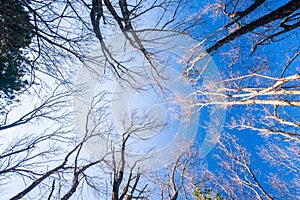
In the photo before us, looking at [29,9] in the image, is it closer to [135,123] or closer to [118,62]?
[118,62]

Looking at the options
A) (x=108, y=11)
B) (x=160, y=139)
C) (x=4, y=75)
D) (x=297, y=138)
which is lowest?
(x=297, y=138)

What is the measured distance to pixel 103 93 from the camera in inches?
208

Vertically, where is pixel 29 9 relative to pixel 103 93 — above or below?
below

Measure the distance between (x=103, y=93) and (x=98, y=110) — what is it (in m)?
0.87

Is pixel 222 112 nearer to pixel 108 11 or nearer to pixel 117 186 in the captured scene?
pixel 117 186

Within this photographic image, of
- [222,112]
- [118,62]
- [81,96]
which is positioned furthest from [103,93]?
[222,112]

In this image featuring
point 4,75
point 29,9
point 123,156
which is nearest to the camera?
point 29,9

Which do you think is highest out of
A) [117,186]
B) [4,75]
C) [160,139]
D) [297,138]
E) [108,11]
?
[4,75]

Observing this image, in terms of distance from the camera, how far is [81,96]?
16.8ft

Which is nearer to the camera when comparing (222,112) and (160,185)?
(222,112)

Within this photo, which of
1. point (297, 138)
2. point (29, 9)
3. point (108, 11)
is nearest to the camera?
point (29, 9)

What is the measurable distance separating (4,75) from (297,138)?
25.9 feet

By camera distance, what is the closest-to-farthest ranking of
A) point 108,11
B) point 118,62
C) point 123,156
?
1. point 108,11
2. point 118,62
3. point 123,156

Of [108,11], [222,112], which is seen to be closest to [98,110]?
[108,11]
